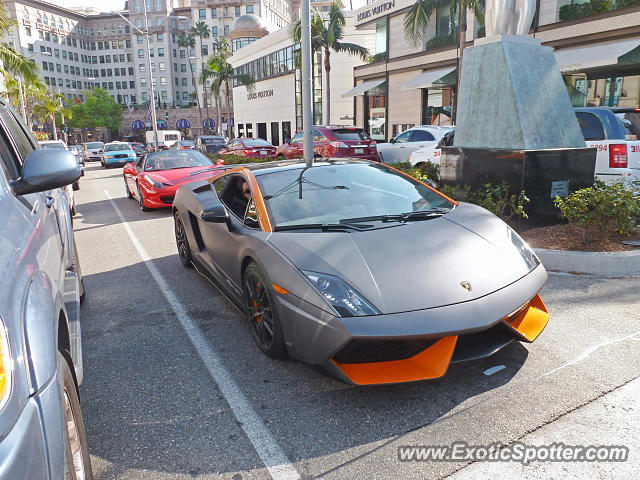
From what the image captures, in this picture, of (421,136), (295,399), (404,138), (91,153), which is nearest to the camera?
(295,399)

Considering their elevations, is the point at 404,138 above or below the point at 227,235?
above

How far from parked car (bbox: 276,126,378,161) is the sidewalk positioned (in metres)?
11.9

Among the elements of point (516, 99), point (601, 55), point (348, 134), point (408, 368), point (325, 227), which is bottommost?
point (408, 368)

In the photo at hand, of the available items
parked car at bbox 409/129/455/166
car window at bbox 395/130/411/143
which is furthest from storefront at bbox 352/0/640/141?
parked car at bbox 409/129/455/166

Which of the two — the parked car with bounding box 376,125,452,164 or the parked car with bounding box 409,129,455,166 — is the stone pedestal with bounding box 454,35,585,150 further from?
the parked car with bounding box 376,125,452,164

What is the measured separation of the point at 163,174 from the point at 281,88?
3860 cm

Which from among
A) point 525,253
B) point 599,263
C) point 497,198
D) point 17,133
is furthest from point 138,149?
point 525,253

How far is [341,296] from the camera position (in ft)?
9.34

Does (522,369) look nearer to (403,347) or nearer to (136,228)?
(403,347)

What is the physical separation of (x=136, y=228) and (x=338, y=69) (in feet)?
106

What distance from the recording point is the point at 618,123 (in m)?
8.12

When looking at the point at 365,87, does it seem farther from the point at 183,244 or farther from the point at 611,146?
the point at 183,244

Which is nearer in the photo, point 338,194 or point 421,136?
point 338,194

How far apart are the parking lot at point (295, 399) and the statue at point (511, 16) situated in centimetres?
452
